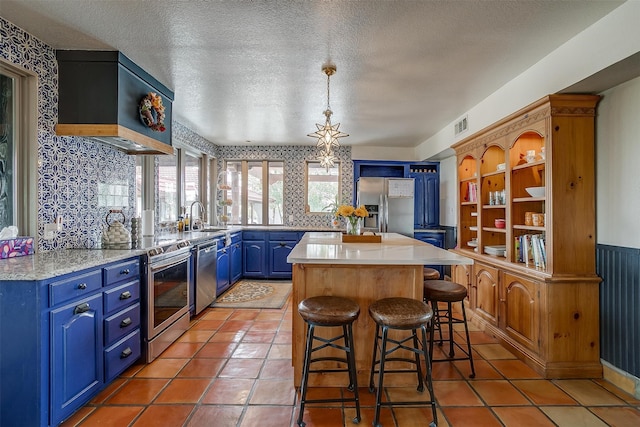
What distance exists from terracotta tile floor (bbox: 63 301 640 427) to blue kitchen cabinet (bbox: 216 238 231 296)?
1.57m

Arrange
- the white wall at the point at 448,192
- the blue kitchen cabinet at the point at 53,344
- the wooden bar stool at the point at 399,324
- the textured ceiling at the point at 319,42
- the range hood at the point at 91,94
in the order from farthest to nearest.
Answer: the white wall at the point at 448,192, the range hood at the point at 91,94, the textured ceiling at the point at 319,42, the wooden bar stool at the point at 399,324, the blue kitchen cabinet at the point at 53,344

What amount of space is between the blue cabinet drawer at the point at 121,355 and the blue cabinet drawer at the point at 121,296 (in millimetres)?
258

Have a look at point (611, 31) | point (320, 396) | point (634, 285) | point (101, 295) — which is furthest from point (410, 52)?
point (101, 295)

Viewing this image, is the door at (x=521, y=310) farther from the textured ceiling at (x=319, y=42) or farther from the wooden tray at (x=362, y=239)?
the textured ceiling at (x=319, y=42)

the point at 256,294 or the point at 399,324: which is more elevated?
the point at 399,324

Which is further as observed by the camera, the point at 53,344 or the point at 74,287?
the point at 74,287

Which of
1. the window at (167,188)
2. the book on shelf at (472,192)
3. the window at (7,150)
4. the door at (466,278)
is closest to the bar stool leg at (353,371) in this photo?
the door at (466,278)

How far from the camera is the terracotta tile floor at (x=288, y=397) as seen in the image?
Answer: 195cm

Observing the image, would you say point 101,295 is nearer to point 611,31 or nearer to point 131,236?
point 131,236

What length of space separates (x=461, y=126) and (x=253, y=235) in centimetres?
361

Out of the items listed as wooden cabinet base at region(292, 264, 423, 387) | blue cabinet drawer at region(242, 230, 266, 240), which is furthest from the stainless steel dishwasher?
wooden cabinet base at region(292, 264, 423, 387)

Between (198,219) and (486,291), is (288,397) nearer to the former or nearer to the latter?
(486,291)

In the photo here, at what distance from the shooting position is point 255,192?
6316 mm

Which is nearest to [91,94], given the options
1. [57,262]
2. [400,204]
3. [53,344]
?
[57,262]
